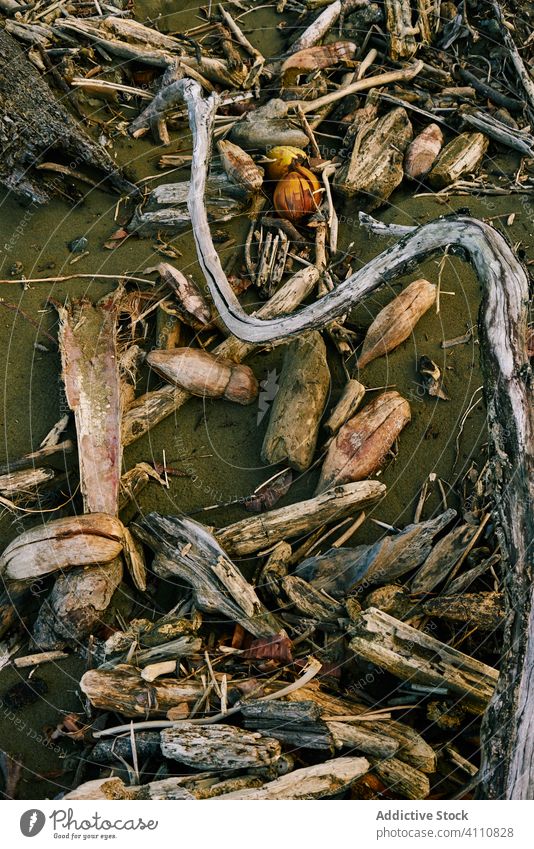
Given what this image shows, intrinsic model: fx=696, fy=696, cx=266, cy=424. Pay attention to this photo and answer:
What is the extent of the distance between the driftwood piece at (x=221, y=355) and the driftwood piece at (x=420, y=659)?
6.38 feet

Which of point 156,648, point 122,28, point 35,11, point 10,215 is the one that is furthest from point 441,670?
point 35,11

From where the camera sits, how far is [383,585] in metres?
3.91

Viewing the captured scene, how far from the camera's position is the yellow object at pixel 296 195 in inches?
209

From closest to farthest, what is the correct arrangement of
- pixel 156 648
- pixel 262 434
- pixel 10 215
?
pixel 156 648 → pixel 262 434 → pixel 10 215

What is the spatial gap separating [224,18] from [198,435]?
439cm

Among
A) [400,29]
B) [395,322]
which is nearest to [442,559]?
[395,322]

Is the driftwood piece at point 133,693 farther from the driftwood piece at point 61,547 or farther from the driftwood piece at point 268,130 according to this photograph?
the driftwood piece at point 268,130

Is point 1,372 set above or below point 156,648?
above

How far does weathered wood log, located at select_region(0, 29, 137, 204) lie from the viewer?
5520mm

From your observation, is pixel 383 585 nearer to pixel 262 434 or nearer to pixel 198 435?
pixel 262 434

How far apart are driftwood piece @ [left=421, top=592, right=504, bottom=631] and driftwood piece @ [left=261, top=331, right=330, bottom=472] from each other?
1179mm

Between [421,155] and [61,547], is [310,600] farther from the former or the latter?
[421,155]

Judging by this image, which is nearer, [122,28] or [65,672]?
[65,672]

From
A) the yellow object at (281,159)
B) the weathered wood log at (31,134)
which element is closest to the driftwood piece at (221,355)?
the yellow object at (281,159)
